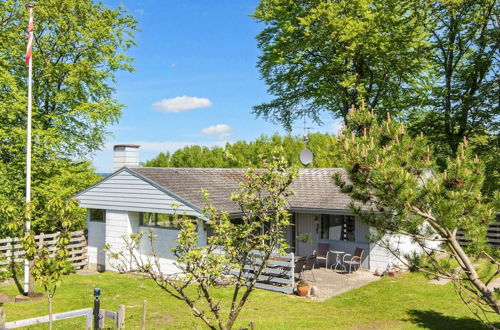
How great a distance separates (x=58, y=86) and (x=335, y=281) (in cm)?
1895

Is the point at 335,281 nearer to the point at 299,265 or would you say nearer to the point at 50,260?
the point at 299,265

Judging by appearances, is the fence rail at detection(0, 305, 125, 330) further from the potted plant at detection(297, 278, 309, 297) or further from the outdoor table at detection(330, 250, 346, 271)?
the outdoor table at detection(330, 250, 346, 271)

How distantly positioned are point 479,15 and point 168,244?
708 inches

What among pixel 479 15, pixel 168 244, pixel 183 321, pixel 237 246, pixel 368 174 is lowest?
pixel 183 321

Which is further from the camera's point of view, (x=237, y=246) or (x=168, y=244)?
(x=168, y=244)

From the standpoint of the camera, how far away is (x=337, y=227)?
19938 mm

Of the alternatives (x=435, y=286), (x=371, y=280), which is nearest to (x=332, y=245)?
(x=371, y=280)

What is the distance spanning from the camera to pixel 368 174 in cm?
656

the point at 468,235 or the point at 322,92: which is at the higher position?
the point at 322,92

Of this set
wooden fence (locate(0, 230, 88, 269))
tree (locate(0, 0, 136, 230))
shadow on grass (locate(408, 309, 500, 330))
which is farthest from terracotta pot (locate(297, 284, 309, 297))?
tree (locate(0, 0, 136, 230))

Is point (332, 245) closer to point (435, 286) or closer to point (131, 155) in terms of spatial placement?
point (435, 286)

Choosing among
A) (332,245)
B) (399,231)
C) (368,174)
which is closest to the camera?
(368,174)

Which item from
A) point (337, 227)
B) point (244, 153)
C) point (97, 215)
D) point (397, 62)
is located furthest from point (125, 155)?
point (244, 153)

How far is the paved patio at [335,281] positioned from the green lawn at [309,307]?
0.49 metres
